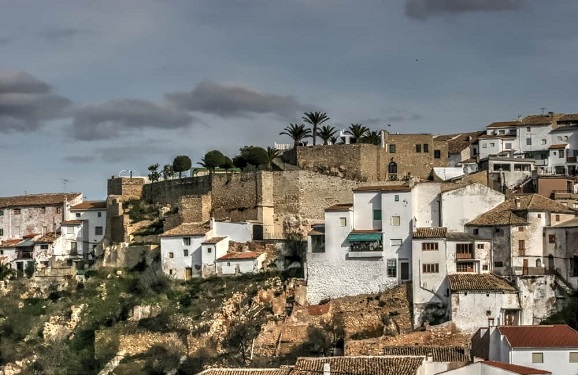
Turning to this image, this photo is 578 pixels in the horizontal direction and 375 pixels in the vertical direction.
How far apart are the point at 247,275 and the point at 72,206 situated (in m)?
18.8

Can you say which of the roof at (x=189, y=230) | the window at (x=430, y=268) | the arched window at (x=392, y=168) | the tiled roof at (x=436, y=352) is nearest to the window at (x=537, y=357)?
the tiled roof at (x=436, y=352)

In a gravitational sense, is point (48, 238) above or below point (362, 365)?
above

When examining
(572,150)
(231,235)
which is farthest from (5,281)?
(572,150)

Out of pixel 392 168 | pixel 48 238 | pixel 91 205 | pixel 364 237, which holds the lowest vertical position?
pixel 364 237

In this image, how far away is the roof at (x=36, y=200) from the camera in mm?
77750

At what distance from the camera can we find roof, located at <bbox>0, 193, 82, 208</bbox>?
7775 cm

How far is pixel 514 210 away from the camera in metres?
59.2

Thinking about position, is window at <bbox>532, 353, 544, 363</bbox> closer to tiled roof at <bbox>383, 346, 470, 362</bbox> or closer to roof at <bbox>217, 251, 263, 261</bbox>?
tiled roof at <bbox>383, 346, 470, 362</bbox>

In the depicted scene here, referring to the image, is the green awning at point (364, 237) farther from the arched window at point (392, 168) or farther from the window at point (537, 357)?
the arched window at point (392, 168)

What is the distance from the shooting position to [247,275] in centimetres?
6300

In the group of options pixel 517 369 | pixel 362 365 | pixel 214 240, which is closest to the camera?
pixel 517 369

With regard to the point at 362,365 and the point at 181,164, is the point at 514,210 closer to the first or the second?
the point at 362,365

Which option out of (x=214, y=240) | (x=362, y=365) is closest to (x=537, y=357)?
(x=362, y=365)

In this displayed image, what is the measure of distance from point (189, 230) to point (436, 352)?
2180 centimetres
